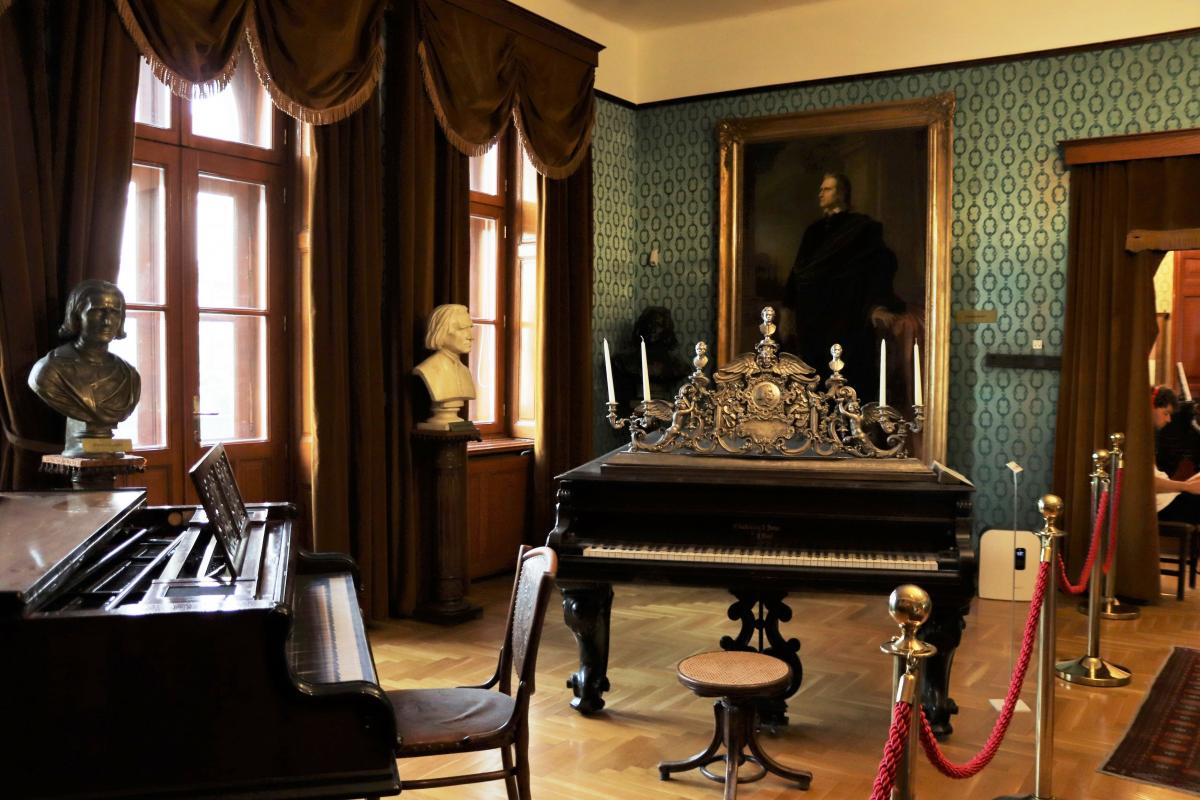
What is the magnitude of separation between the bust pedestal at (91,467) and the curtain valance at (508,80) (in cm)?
292

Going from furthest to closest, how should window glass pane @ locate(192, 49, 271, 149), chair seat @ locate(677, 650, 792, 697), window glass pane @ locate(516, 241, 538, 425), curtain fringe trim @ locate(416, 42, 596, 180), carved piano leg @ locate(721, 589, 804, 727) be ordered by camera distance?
window glass pane @ locate(516, 241, 538, 425)
curtain fringe trim @ locate(416, 42, 596, 180)
window glass pane @ locate(192, 49, 271, 149)
carved piano leg @ locate(721, 589, 804, 727)
chair seat @ locate(677, 650, 792, 697)

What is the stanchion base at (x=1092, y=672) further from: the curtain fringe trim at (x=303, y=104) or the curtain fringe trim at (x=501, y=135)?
the curtain fringe trim at (x=303, y=104)

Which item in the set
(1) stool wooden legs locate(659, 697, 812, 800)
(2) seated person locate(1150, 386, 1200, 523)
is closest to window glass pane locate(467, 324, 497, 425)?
(1) stool wooden legs locate(659, 697, 812, 800)

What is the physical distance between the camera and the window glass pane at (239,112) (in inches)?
207

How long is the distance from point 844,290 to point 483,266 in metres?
2.56

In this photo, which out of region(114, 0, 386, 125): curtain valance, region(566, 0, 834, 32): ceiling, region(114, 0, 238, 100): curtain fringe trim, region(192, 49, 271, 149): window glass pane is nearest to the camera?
region(114, 0, 238, 100): curtain fringe trim

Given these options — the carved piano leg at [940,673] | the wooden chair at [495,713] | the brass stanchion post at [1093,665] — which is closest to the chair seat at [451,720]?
the wooden chair at [495,713]

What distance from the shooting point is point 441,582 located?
5.83 meters

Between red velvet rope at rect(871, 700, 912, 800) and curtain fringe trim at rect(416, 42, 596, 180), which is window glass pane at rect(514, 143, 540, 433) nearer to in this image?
curtain fringe trim at rect(416, 42, 596, 180)

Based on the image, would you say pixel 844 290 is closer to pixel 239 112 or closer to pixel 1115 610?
pixel 1115 610

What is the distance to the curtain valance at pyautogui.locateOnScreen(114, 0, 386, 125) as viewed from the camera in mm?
4531

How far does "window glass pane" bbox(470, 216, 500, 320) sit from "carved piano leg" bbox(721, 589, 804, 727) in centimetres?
351

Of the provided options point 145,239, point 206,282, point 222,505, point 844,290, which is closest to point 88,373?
point 145,239

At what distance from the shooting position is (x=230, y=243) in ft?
17.8
